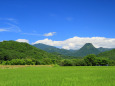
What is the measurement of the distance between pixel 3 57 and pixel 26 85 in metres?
82.5

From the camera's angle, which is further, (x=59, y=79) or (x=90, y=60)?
(x=90, y=60)

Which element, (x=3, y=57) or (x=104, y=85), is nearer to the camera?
(x=104, y=85)

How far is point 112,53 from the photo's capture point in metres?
126

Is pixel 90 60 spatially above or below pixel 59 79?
above

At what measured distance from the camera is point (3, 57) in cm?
8606

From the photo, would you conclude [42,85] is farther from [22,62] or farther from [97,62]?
[97,62]

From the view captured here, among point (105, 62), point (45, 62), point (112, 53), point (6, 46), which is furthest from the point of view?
point (112, 53)

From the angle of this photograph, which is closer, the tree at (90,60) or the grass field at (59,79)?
the grass field at (59,79)

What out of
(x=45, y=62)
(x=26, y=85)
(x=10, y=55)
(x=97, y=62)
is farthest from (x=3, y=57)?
(x=26, y=85)

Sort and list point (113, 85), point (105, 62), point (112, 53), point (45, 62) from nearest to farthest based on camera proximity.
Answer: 1. point (113, 85)
2. point (105, 62)
3. point (45, 62)
4. point (112, 53)

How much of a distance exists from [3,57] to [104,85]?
278 ft

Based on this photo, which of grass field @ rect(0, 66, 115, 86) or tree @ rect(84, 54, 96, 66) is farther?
tree @ rect(84, 54, 96, 66)

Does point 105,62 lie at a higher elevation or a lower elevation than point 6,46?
lower

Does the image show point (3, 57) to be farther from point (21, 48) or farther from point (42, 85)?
point (42, 85)
